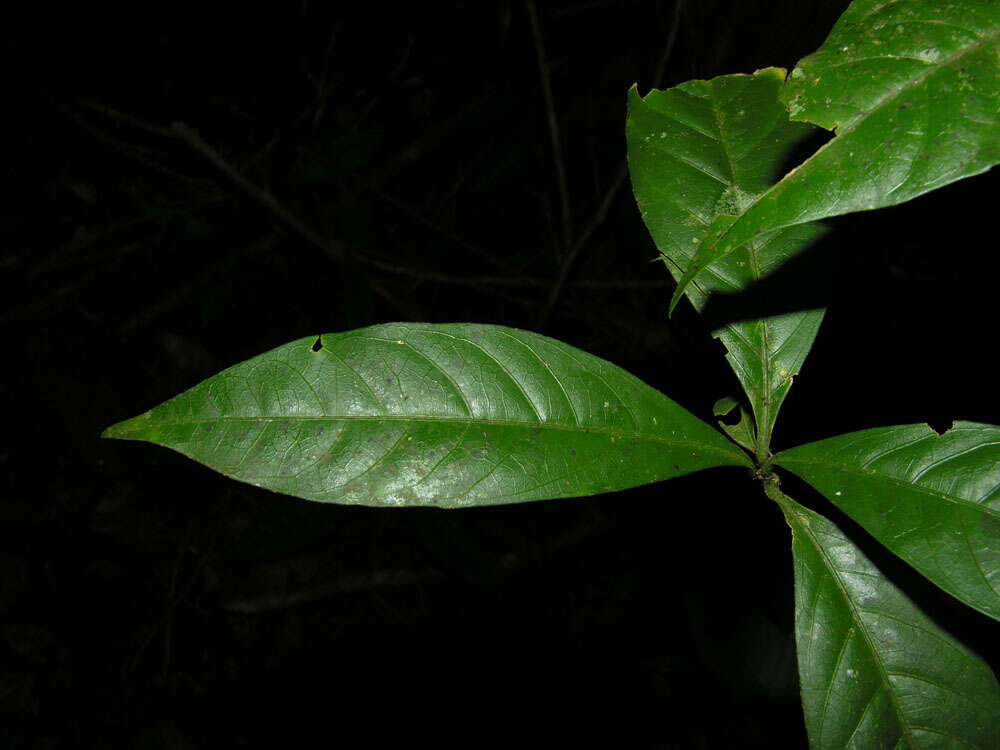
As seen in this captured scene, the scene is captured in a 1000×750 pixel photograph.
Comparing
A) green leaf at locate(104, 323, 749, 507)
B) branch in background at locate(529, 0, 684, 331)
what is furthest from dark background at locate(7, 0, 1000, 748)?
green leaf at locate(104, 323, 749, 507)

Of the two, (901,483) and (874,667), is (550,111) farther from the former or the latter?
(874,667)

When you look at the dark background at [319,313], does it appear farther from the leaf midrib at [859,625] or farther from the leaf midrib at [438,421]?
the leaf midrib at [438,421]

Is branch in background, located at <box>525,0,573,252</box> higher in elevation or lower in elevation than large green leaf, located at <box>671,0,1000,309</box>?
higher

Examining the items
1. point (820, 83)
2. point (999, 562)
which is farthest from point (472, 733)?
point (820, 83)

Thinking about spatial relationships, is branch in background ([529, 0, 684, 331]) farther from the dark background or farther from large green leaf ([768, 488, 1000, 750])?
large green leaf ([768, 488, 1000, 750])

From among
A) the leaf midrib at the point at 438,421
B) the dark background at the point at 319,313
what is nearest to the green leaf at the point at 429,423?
the leaf midrib at the point at 438,421

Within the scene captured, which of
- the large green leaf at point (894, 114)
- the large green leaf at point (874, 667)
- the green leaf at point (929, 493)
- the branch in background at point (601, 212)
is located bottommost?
the large green leaf at point (874, 667)

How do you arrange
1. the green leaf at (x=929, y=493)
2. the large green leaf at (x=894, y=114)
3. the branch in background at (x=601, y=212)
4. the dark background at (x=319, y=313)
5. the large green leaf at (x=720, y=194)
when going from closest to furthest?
the large green leaf at (x=894, y=114) → the green leaf at (x=929, y=493) → the large green leaf at (x=720, y=194) → the branch in background at (x=601, y=212) → the dark background at (x=319, y=313)
